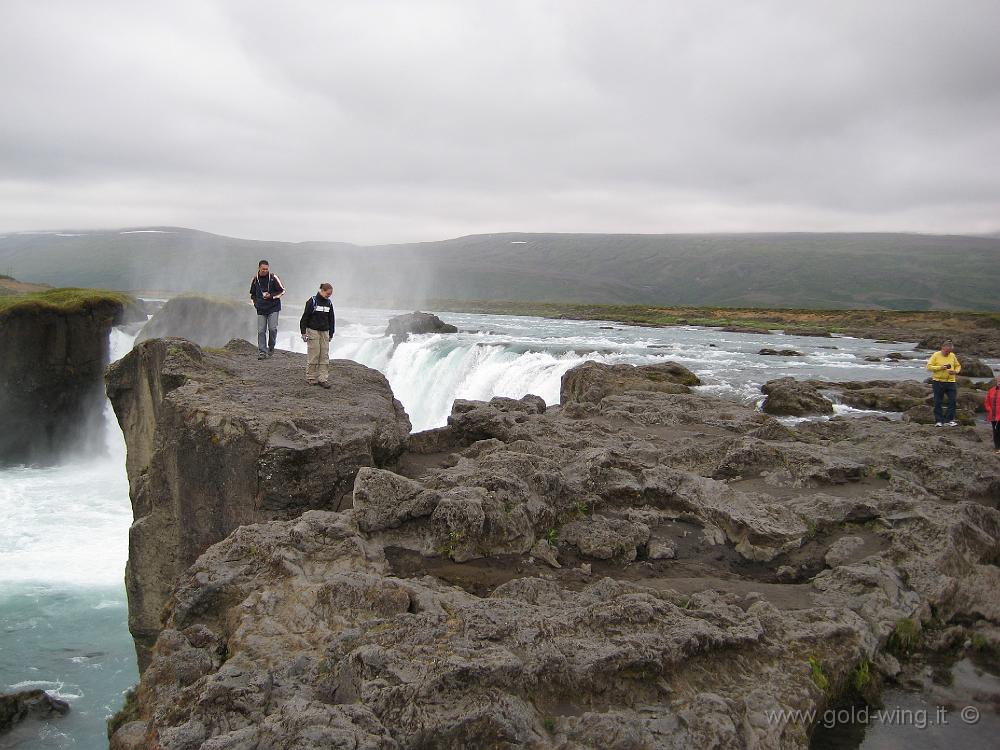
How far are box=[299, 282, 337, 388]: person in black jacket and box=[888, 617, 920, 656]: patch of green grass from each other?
348 inches

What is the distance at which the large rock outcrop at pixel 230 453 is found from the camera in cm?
881

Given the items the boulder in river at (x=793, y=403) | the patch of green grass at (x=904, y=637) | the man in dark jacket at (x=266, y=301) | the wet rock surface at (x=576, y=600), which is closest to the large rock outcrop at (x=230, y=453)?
the wet rock surface at (x=576, y=600)

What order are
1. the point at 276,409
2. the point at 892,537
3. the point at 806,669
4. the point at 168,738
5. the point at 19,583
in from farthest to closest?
the point at 19,583 → the point at 276,409 → the point at 892,537 → the point at 806,669 → the point at 168,738

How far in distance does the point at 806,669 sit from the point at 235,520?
7.05 m

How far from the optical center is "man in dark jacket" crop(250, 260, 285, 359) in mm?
13844

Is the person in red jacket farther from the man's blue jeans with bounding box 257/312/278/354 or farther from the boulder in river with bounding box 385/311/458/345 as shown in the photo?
the boulder in river with bounding box 385/311/458/345

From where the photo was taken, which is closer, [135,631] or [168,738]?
[168,738]

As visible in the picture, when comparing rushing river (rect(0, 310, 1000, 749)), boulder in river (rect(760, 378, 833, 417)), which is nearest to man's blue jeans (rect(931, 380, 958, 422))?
boulder in river (rect(760, 378, 833, 417))

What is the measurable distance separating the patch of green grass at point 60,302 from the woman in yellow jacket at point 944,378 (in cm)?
2798

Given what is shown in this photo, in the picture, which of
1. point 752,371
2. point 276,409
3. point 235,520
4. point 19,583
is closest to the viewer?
point 235,520

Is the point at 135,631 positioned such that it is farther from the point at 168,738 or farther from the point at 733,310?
the point at 733,310

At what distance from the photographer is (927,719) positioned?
5.19 meters

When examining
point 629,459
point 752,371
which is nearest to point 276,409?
point 629,459

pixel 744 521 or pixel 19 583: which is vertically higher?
pixel 744 521
